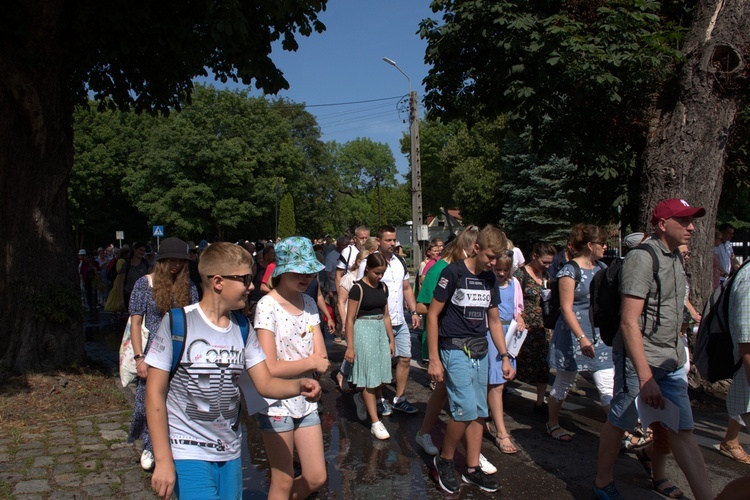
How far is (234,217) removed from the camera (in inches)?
1896

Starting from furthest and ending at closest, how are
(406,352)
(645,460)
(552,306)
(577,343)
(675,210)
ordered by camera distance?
(406,352) → (552,306) → (577,343) → (645,460) → (675,210)

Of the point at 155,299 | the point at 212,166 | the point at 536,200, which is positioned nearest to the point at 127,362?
the point at 155,299

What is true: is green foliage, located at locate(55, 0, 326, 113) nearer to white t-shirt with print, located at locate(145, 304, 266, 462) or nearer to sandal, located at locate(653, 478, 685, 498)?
white t-shirt with print, located at locate(145, 304, 266, 462)

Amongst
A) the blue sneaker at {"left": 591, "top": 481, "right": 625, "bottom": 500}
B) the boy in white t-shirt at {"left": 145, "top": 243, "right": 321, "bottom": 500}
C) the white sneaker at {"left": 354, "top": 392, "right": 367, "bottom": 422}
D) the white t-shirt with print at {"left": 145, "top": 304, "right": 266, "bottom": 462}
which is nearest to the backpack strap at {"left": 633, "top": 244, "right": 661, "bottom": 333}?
the blue sneaker at {"left": 591, "top": 481, "right": 625, "bottom": 500}

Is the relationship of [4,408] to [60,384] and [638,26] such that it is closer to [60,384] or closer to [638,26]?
[60,384]

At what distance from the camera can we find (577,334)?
543 cm

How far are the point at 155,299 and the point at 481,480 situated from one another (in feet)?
8.97

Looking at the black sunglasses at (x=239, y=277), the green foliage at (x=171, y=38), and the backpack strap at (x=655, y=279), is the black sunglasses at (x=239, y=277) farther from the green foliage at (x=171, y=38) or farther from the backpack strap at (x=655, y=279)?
the green foliage at (x=171, y=38)

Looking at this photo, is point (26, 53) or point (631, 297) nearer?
point (631, 297)

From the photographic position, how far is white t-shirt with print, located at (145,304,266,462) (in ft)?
9.46

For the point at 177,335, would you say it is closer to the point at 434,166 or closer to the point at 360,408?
the point at 360,408

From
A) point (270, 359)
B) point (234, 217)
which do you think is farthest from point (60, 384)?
point (234, 217)

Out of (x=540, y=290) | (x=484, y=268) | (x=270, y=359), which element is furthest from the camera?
(x=540, y=290)

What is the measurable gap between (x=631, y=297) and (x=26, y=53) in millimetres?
6840
